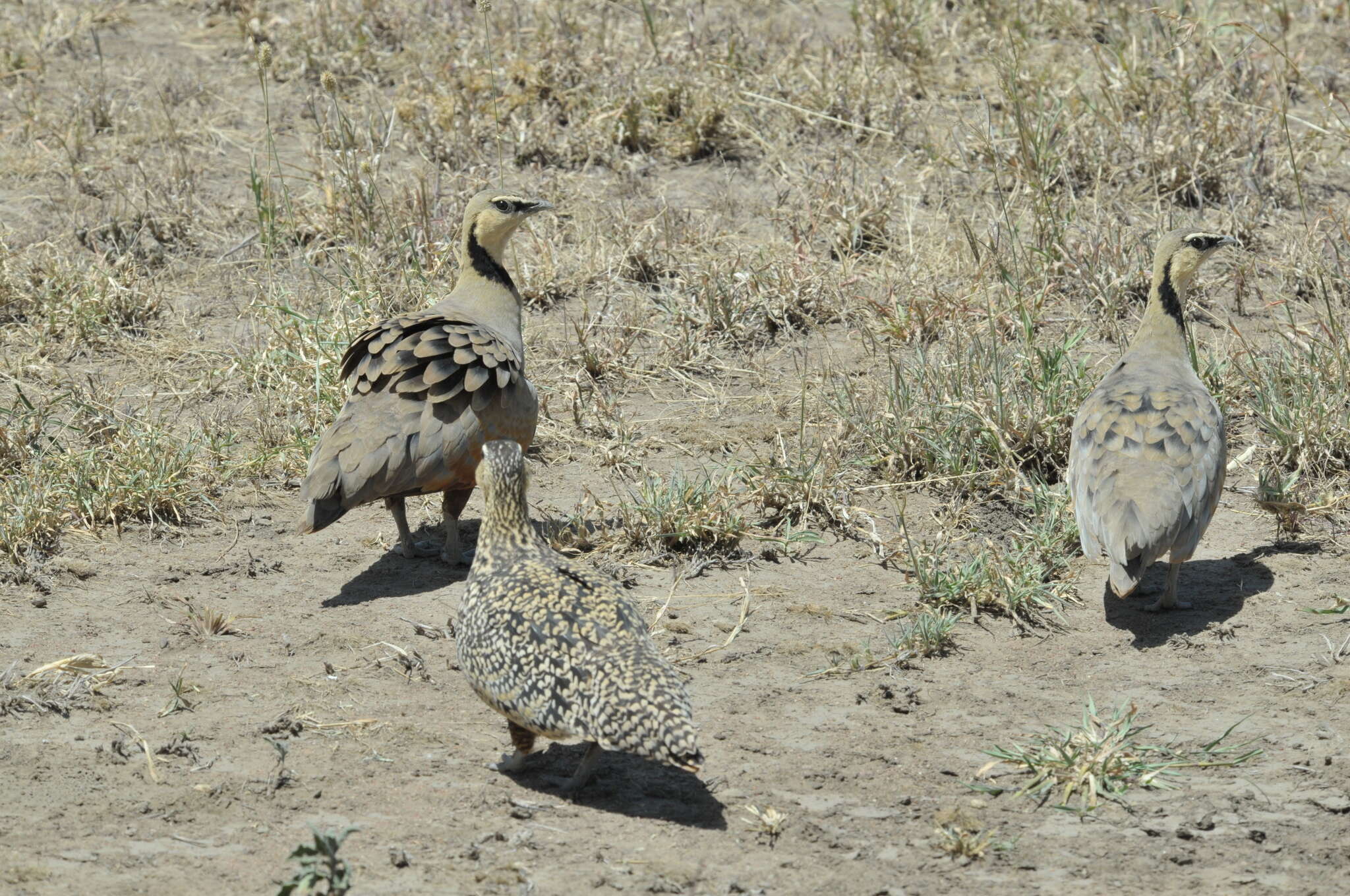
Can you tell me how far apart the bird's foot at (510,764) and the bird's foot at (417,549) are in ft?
6.12

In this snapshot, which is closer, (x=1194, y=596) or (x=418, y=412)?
(x=418, y=412)

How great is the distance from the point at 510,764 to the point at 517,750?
0.06 metres

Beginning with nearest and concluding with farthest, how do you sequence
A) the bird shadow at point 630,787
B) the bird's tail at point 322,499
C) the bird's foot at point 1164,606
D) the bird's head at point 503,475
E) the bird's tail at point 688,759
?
1. the bird's tail at point 688,759
2. the bird shadow at point 630,787
3. the bird's head at point 503,475
4. the bird's tail at point 322,499
5. the bird's foot at point 1164,606

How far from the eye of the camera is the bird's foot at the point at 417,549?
6762 millimetres

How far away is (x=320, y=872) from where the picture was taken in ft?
14.0

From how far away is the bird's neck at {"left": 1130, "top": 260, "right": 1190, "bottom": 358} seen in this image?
710 centimetres

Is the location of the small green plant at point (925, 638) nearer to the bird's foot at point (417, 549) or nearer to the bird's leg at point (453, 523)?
the bird's leg at point (453, 523)

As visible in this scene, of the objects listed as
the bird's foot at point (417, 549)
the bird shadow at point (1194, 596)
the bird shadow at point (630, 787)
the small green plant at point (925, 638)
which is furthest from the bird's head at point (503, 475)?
the bird shadow at point (1194, 596)

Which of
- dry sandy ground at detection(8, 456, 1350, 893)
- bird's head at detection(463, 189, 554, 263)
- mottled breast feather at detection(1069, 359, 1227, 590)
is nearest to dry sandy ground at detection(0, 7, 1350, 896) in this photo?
dry sandy ground at detection(8, 456, 1350, 893)

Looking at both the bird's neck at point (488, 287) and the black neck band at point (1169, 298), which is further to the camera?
the bird's neck at point (488, 287)

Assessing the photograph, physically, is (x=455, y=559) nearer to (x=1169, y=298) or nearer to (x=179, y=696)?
(x=179, y=696)

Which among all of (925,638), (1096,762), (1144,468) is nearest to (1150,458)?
(1144,468)

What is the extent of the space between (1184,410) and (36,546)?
505 cm

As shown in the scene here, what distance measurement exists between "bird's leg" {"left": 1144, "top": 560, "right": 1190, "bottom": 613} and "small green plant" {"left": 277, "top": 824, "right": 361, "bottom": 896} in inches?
144
